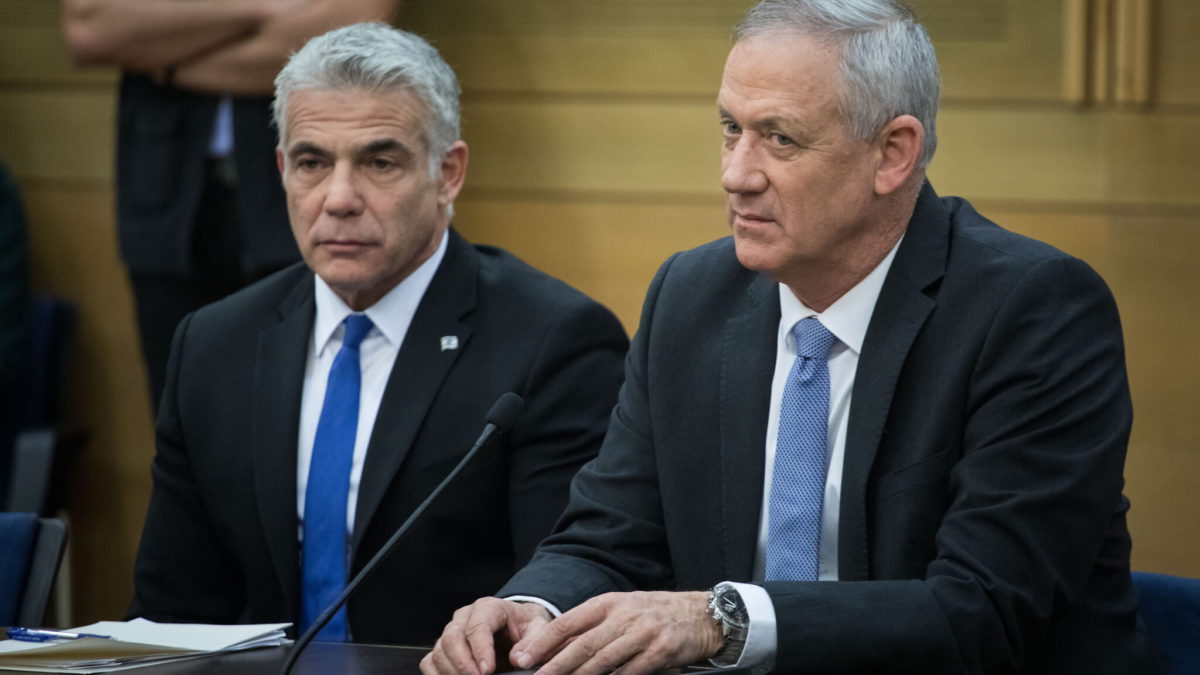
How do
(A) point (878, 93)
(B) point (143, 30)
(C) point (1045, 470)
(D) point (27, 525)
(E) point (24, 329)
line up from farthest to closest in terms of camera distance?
(E) point (24, 329) < (B) point (143, 30) < (D) point (27, 525) < (A) point (878, 93) < (C) point (1045, 470)

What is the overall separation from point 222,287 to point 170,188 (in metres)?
0.29

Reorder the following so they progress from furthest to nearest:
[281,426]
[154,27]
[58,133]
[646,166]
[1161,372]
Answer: [58,133]
[646,166]
[1161,372]
[154,27]
[281,426]

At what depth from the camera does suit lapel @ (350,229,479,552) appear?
304 cm

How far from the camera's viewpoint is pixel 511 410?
2459 mm

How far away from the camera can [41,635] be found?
→ 245 cm

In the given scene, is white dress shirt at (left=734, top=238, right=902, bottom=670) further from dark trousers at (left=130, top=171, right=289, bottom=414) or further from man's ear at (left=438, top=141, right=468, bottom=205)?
dark trousers at (left=130, top=171, right=289, bottom=414)

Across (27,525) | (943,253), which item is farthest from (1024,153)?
(27,525)

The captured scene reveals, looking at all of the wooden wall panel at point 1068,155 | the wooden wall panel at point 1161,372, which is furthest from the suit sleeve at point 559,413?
the wooden wall panel at point 1161,372

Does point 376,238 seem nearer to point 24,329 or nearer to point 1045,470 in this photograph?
point 1045,470

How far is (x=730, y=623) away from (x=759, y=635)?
0.14 ft

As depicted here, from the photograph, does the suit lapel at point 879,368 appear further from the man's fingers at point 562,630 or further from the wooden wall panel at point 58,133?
the wooden wall panel at point 58,133

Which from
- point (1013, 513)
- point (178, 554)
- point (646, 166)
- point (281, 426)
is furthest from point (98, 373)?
point (1013, 513)

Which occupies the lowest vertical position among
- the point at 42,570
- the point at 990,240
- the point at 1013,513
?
Result: the point at 42,570

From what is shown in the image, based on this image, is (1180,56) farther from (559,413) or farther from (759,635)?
(759,635)
